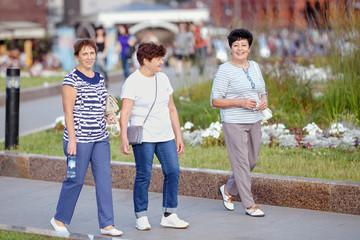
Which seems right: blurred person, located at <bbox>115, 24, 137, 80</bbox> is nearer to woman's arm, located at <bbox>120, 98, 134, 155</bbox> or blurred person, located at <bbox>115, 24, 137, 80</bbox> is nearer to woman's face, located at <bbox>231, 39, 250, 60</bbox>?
woman's face, located at <bbox>231, 39, 250, 60</bbox>

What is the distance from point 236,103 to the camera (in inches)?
254

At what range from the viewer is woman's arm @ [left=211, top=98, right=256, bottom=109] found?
21.0 feet

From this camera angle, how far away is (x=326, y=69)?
10.3 meters

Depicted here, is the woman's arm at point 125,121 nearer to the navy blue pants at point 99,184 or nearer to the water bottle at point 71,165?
the navy blue pants at point 99,184

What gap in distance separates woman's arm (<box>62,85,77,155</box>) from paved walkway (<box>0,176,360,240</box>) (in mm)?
640

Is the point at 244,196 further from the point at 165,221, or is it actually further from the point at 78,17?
the point at 78,17

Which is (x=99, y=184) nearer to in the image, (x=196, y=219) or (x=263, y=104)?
(x=196, y=219)

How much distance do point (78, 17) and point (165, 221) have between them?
53.7 meters

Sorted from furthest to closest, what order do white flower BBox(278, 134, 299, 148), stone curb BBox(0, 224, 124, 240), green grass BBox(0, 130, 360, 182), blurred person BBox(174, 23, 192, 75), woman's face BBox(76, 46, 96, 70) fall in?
blurred person BBox(174, 23, 192, 75) → white flower BBox(278, 134, 299, 148) → green grass BBox(0, 130, 360, 182) → woman's face BBox(76, 46, 96, 70) → stone curb BBox(0, 224, 124, 240)

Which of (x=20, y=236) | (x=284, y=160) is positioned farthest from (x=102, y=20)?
(x=20, y=236)

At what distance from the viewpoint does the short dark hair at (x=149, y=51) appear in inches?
234

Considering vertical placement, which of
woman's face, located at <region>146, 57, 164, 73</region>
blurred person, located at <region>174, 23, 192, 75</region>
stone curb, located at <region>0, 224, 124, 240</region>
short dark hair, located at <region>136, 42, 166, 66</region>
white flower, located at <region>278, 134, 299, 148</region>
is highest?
blurred person, located at <region>174, 23, 192, 75</region>

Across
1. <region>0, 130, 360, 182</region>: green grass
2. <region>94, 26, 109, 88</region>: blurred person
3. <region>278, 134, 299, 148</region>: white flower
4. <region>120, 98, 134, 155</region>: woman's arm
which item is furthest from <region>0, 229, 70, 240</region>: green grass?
<region>94, 26, 109, 88</region>: blurred person

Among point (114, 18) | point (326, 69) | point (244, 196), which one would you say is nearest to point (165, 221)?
point (244, 196)
